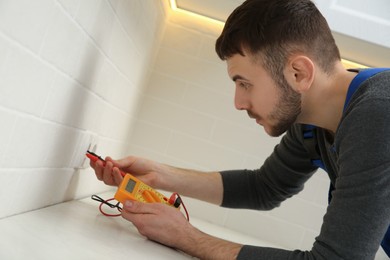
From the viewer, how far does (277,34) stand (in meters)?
1.04

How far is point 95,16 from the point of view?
0.99 metres

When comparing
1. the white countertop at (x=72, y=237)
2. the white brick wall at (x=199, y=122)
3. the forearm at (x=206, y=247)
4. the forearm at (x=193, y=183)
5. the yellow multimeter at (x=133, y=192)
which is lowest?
the white countertop at (x=72, y=237)

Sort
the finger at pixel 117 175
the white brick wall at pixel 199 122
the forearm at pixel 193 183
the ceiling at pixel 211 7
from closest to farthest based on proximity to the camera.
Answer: the finger at pixel 117 175
the forearm at pixel 193 183
the ceiling at pixel 211 7
the white brick wall at pixel 199 122

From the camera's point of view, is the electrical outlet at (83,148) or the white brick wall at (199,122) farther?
the white brick wall at (199,122)

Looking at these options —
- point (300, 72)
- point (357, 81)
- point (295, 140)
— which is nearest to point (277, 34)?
point (300, 72)

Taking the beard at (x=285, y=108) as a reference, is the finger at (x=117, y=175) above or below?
below

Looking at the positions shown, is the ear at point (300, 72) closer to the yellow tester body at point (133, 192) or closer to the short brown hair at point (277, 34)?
the short brown hair at point (277, 34)

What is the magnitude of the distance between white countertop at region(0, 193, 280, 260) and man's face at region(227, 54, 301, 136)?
1.27 feet

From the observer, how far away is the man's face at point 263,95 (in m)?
1.06

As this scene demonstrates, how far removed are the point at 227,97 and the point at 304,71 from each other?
83cm

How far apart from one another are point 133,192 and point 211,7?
913mm

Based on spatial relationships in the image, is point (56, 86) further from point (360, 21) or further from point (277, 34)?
point (360, 21)

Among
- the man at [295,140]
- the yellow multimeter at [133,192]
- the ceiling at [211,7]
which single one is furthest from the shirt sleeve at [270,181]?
the ceiling at [211,7]

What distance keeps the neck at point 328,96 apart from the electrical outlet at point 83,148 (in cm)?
56
